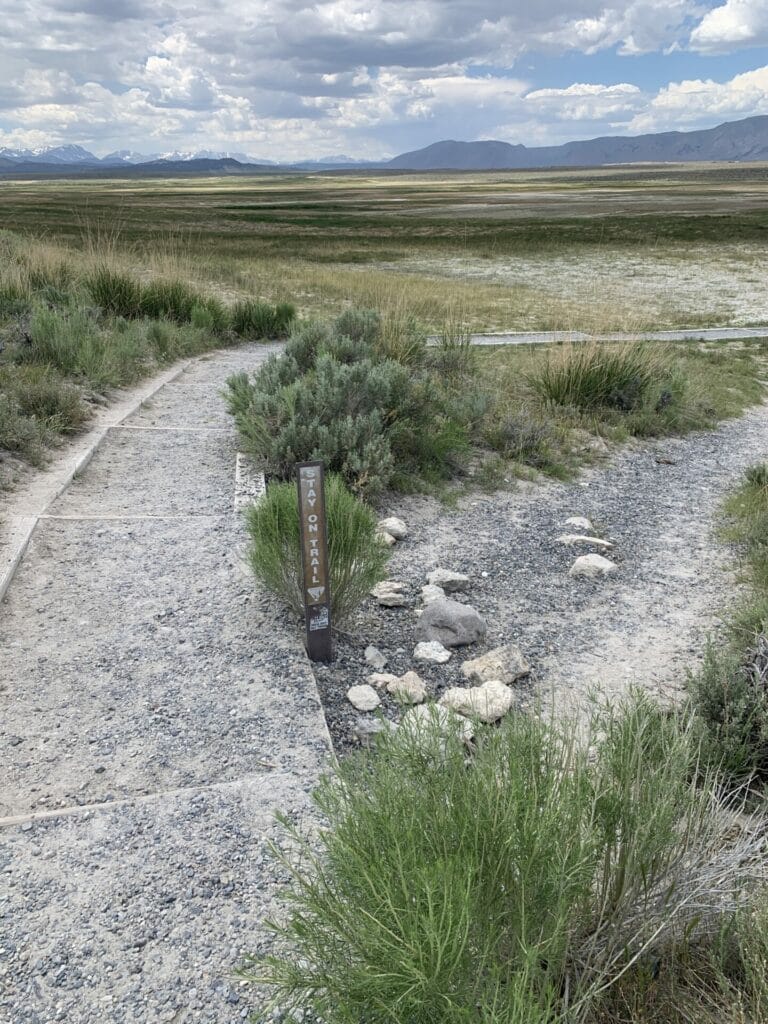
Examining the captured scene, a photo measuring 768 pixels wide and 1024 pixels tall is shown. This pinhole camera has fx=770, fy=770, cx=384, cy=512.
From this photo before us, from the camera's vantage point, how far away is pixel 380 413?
6480 mm

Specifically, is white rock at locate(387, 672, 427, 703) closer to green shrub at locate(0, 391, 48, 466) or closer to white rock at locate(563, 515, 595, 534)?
white rock at locate(563, 515, 595, 534)

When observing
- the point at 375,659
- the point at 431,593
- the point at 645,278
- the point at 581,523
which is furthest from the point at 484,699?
the point at 645,278

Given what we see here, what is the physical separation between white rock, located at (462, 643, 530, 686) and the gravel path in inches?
2.8

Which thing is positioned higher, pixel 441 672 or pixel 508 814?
pixel 508 814

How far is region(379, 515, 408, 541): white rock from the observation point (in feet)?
18.3

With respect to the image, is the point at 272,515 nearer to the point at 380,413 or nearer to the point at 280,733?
the point at 280,733

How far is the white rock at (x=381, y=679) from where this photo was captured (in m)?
3.69

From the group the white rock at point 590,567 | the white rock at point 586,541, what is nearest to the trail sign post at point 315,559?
the white rock at point 590,567

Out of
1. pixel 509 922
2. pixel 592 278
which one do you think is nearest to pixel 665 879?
pixel 509 922

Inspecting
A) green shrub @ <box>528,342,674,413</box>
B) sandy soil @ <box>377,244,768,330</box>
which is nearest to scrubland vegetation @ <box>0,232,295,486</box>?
green shrub @ <box>528,342,674,413</box>

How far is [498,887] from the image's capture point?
5.57 feet

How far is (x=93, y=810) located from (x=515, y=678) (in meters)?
2.05

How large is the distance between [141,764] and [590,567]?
10.9ft

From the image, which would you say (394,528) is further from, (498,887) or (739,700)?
(498,887)
